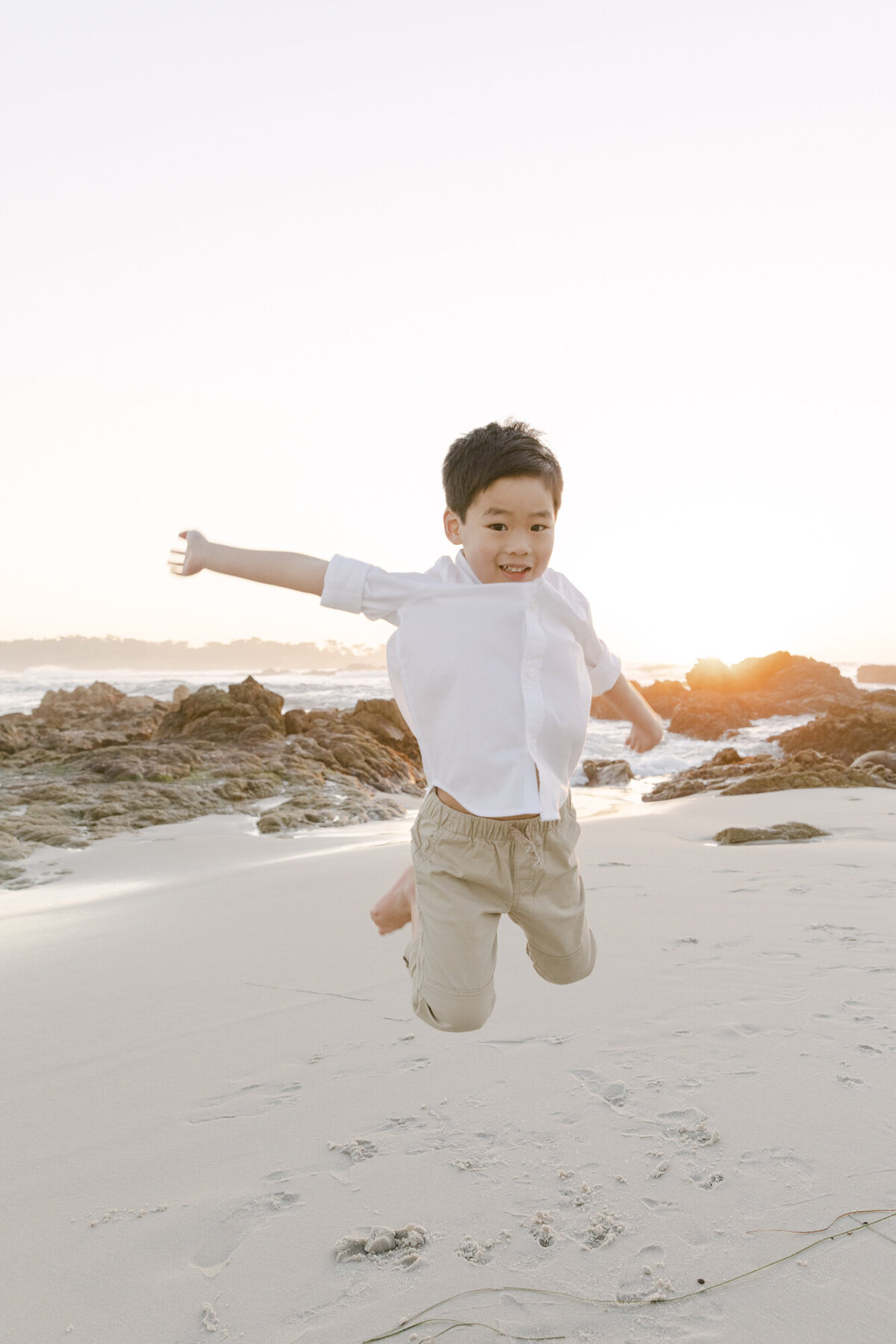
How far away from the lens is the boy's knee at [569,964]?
98.4 inches

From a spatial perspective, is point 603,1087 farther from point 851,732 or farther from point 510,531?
point 851,732

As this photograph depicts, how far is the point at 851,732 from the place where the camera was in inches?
538

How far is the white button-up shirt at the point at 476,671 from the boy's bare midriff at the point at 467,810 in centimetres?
2

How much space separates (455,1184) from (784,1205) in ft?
2.57

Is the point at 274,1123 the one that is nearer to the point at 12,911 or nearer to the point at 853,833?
the point at 12,911

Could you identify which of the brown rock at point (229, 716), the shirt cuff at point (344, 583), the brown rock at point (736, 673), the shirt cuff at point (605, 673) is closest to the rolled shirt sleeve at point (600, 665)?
the shirt cuff at point (605, 673)

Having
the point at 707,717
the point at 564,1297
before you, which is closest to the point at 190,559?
the point at 564,1297

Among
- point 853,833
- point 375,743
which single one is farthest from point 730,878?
point 375,743

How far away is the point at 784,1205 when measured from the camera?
81.3 inches

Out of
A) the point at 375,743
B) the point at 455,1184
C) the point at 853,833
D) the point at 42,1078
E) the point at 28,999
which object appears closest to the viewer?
the point at 455,1184

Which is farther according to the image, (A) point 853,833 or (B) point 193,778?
(B) point 193,778

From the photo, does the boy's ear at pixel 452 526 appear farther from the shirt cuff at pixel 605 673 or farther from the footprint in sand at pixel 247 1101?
the footprint in sand at pixel 247 1101

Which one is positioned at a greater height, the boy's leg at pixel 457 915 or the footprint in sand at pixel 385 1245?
→ the boy's leg at pixel 457 915

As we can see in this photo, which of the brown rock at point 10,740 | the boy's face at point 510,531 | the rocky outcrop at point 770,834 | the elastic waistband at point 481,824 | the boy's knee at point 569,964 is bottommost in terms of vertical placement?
the rocky outcrop at point 770,834
